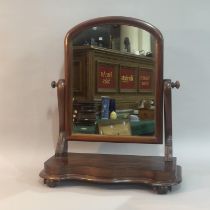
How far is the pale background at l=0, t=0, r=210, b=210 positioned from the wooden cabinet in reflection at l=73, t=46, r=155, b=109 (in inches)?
6.7

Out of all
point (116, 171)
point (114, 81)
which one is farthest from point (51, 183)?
point (114, 81)

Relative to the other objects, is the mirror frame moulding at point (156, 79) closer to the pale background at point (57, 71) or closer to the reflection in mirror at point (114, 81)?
the reflection in mirror at point (114, 81)

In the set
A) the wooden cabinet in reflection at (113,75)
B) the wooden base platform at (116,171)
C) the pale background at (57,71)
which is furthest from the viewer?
the pale background at (57,71)

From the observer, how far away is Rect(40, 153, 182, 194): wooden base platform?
84cm

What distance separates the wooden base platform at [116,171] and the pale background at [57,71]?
0.14 meters

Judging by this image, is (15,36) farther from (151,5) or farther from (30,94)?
(151,5)

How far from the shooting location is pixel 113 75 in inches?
38.0

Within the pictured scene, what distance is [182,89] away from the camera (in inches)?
43.3

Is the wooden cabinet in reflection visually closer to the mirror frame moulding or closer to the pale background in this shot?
the mirror frame moulding

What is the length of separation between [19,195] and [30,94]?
15.3 inches

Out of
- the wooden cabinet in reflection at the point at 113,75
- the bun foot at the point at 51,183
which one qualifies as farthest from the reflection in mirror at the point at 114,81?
the bun foot at the point at 51,183

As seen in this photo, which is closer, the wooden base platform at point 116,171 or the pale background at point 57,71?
the wooden base platform at point 116,171

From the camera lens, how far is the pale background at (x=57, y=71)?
109 cm

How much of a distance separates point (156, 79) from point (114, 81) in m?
0.11
